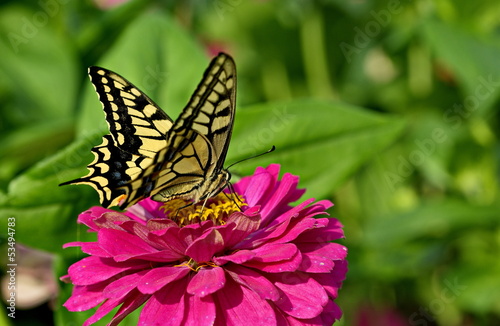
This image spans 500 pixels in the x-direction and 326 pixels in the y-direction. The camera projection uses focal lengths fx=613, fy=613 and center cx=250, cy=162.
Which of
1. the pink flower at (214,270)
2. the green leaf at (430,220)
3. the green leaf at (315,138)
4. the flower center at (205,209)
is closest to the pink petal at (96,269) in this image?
the pink flower at (214,270)

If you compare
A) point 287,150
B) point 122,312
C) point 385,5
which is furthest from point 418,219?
point 122,312

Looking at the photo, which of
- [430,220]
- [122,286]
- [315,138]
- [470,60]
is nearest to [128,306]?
[122,286]

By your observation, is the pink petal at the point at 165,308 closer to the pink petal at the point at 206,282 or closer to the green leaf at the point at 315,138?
the pink petal at the point at 206,282

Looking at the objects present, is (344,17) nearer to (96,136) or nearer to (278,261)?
(96,136)

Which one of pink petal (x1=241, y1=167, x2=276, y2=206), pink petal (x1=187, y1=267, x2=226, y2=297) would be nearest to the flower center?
pink petal (x1=241, y1=167, x2=276, y2=206)

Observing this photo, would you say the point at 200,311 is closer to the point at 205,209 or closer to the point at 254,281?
the point at 254,281
